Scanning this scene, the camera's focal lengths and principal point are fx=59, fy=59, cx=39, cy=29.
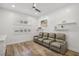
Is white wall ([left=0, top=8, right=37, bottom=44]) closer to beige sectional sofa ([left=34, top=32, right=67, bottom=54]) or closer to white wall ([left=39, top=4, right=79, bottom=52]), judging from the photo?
beige sectional sofa ([left=34, top=32, right=67, bottom=54])

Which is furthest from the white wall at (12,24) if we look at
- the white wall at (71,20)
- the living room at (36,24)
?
the white wall at (71,20)

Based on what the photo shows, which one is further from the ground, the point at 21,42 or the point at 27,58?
the point at 27,58

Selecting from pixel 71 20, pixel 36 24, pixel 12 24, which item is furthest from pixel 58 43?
pixel 12 24

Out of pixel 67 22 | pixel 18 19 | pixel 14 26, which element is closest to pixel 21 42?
pixel 14 26

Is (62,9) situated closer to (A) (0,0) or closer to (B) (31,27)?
(B) (31,27)

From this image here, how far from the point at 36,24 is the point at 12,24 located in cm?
176

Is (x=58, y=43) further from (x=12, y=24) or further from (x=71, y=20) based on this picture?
(x=12, y=24)

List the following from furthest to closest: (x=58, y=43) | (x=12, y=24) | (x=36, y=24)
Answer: (x=36, y=24), (x=12, y=24), (x=58, y=43)

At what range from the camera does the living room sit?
3.16 meters

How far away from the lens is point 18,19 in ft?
14.2

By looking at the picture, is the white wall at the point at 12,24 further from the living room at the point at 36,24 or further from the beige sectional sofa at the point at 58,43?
the beige sectional sofa at the point at 58,43

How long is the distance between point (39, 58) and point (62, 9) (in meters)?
3.51

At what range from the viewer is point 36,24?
4.71m

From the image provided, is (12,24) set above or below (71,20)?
below
